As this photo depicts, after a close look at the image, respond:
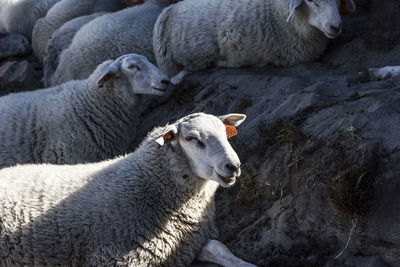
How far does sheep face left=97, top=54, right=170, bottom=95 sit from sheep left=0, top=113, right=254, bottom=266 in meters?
1.61

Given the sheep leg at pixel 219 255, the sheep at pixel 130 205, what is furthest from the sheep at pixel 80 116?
the sheep leg at pixel 219 255

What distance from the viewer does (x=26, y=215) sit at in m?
4.04

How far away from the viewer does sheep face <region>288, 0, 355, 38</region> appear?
6207mm

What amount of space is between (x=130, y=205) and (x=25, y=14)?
9.05 meters

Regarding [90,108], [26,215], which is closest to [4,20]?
[90,108]

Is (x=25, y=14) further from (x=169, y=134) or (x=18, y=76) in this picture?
(x=169, y=134)

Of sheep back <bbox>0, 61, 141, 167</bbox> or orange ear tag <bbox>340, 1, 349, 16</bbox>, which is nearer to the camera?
sheep back <bbox>0, 61, 141, 167</bbox>

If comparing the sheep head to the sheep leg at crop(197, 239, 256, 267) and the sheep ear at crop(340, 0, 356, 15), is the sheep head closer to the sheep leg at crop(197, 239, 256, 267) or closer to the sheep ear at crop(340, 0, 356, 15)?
the sheep leg at crop(197, 239, 256, 267)

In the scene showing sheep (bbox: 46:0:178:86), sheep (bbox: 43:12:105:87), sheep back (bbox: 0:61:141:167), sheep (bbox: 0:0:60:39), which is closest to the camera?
sheep back (bbox: 0:61:141:167)

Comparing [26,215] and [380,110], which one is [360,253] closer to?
[380,110]

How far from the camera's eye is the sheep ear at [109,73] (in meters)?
6.11

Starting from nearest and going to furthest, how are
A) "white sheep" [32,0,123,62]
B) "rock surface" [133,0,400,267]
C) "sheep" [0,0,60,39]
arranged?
"rock surface" [133,0,400,267] < "white sheep" [32,0,123,62] < "sheep" [0,0,60,39]

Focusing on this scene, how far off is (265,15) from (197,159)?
3429mm

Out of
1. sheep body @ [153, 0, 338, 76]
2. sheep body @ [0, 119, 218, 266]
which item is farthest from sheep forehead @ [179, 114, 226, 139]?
sheep body @ [153, 0, 338, 76]
